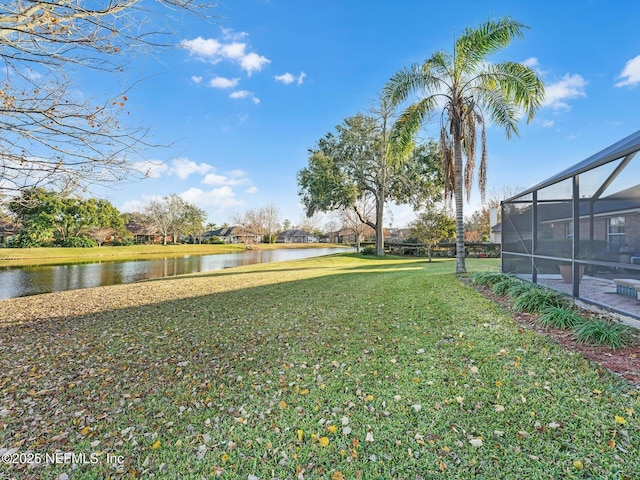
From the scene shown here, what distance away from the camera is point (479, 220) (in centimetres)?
3512

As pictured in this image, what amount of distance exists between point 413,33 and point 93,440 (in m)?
13.3

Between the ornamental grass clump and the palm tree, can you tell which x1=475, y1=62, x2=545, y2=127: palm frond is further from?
the ornamental grass clump

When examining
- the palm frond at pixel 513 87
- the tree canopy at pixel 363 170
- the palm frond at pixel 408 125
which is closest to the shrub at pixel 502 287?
the palm frond at pixel 513 87

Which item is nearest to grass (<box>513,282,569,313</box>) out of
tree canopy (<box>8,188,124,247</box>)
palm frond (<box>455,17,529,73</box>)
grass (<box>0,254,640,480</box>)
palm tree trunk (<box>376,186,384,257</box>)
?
grass (<box>0,254,640,480</box>)

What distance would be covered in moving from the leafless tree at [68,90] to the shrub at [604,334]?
645 centimetres

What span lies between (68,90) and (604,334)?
7.62 metres

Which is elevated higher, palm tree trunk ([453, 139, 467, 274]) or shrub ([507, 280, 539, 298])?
palm tree trunk ([453, 139, 467, 274])

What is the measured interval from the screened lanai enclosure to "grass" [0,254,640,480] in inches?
74.8

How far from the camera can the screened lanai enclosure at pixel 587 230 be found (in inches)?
191

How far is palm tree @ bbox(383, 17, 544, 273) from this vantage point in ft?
26.2

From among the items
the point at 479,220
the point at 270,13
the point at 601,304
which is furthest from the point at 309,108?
the point at 479,220

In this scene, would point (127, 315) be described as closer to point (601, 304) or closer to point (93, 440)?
point (93, 440)

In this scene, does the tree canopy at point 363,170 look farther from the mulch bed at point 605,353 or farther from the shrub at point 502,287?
the mulch bed at point 605,353

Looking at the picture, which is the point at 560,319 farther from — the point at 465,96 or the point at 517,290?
the point at 465,96
